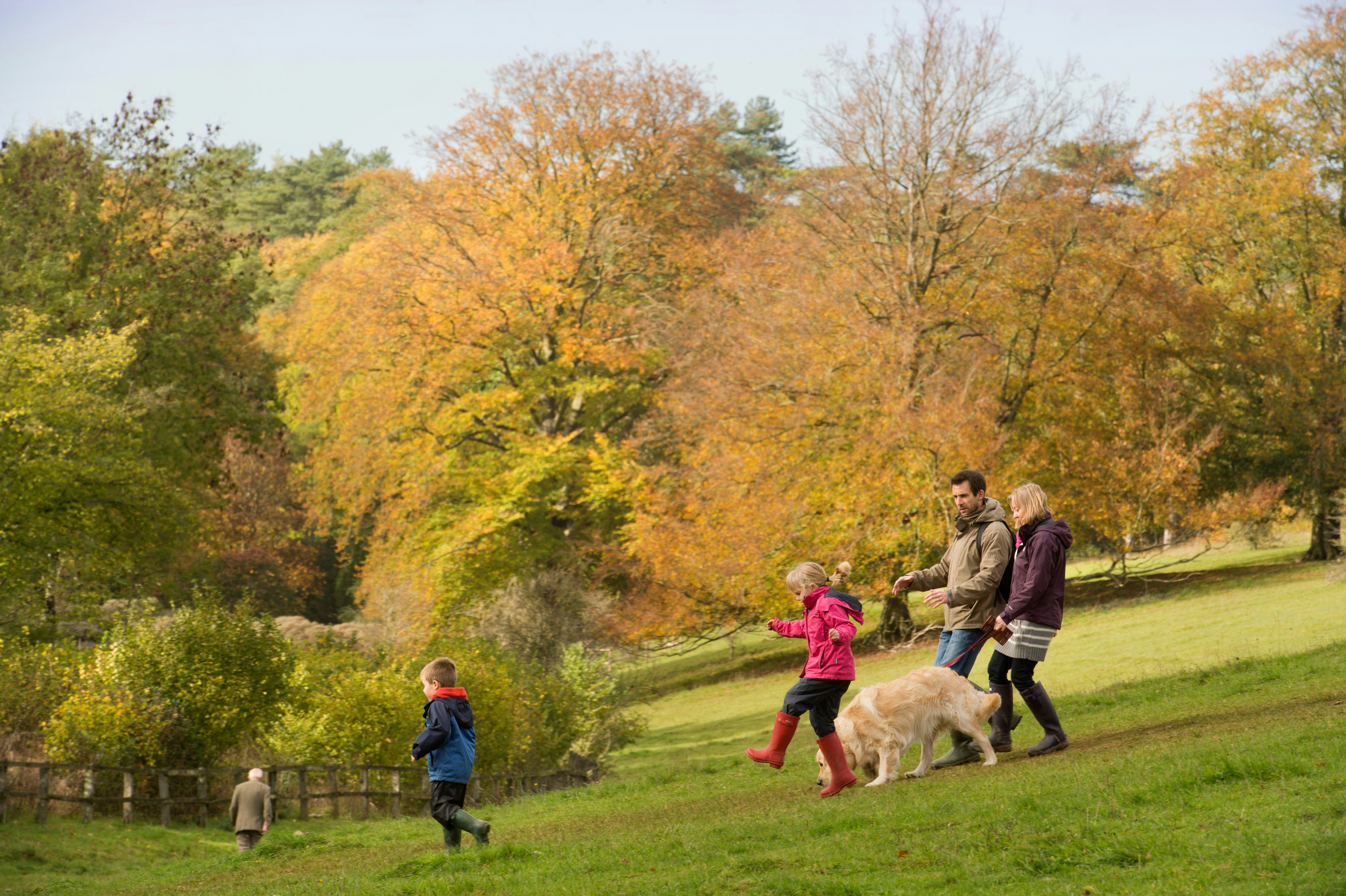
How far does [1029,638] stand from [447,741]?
13.8 feet

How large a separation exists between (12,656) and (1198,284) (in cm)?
3190

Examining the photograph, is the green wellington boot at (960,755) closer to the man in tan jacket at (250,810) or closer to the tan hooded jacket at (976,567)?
the tan hooded jacket at (976,567)

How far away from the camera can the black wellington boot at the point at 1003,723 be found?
8867 millimetres

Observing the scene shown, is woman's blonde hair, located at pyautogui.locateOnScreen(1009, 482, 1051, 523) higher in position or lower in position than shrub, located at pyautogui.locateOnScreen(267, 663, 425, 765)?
higher

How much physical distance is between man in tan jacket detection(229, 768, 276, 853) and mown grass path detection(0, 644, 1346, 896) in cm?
226

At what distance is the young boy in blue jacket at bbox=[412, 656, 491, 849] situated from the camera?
7820mm

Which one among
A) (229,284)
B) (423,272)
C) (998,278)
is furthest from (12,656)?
(998,278)

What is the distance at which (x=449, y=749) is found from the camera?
7.91 metres

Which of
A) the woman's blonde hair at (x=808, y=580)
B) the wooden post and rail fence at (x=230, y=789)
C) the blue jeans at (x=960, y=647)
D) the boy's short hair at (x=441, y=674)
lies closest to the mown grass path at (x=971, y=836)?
the blue jeans at (x=960, y=647)

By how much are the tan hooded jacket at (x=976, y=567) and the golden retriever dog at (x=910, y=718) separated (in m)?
0.45

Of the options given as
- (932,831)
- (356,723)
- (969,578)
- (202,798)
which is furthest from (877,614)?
(932,831)

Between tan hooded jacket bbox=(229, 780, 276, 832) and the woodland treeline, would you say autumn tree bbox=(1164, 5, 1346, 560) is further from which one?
tan hooded jacket bbox=(229, 780, 276, 832)

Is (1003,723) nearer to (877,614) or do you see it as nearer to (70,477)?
(70,477)

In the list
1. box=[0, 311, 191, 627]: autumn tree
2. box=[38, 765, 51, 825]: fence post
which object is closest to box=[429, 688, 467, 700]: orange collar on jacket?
box=[38, 765, 51, 825]: fence post
